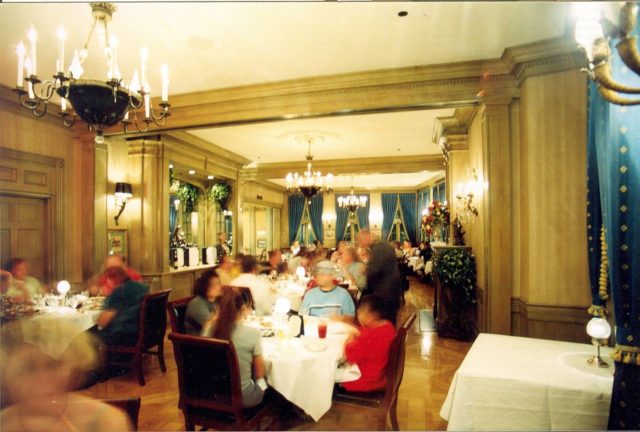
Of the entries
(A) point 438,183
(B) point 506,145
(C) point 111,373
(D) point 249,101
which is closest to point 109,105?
(D) point 249,101

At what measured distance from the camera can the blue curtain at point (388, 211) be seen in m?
15.2

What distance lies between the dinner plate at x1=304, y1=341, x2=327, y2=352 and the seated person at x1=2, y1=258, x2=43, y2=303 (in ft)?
11.1

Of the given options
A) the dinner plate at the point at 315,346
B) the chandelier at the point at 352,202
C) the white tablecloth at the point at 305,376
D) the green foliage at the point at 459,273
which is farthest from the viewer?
the chandelier at the point at 352,202

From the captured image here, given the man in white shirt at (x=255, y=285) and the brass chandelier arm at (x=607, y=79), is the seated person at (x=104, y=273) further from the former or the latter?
the brass chandelier arm at (x=607, y=79)

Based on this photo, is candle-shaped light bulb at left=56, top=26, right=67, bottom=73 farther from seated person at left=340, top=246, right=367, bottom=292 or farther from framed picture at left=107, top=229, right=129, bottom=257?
framed picture at left=107, top=229, right=129, bottom=257

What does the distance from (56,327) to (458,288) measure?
4850mm

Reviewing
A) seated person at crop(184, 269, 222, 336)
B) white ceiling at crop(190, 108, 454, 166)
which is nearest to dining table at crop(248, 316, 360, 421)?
seated person at crop(184, 269, 222, 336)

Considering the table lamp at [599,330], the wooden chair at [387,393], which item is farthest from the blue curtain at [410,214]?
the table lamp at [599,330]

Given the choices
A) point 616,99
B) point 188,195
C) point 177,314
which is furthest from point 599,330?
point 188,195

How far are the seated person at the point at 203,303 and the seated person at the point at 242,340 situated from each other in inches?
29.2

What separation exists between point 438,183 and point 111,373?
35.5 feet

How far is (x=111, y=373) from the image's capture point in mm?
3754

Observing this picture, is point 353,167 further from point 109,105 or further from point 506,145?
point 109,105

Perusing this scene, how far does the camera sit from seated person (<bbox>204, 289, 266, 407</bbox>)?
2.18 metres
